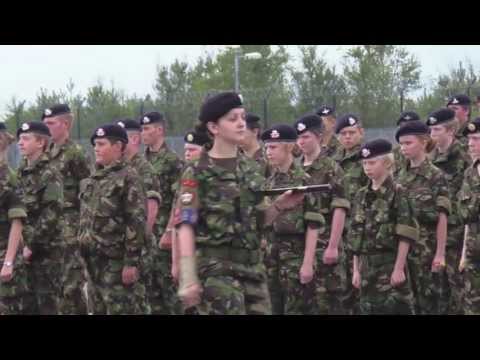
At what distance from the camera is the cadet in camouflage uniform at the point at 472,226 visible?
29.9ft

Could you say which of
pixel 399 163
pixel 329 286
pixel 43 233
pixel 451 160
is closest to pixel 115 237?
pixel 43 233

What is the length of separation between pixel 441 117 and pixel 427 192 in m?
1.39

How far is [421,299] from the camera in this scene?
31.4ft

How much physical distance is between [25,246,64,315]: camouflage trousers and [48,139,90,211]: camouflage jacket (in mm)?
854

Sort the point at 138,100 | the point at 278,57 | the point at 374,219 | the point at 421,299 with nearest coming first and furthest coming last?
the point at 374,219 < the point at 421,299 < the point at 138,100 < the point at 278,57

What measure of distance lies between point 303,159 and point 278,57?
34.8m

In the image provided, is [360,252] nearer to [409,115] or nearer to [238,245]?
[238,245]

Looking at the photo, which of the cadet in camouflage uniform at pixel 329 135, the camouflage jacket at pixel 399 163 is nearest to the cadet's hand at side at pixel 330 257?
the camouflage jacket at pixel 399 163

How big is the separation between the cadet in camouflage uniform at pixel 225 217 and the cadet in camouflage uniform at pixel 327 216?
2.60m

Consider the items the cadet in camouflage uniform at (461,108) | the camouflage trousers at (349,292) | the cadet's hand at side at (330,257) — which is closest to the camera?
the cadet's hand at side at (330,257)

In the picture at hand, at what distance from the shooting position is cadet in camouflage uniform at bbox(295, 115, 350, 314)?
376 inches

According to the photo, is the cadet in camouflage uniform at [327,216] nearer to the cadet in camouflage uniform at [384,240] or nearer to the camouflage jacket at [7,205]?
the cadet in camouflage uniform at [384,240]

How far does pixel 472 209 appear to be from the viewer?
9.20 m

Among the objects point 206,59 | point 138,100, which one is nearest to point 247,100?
point 138,100
